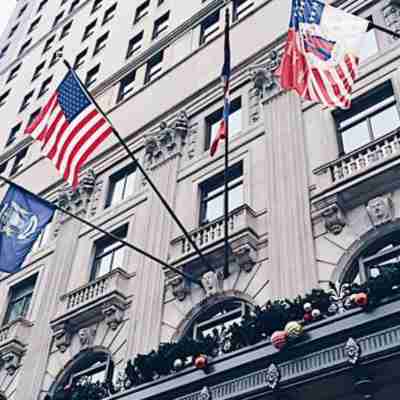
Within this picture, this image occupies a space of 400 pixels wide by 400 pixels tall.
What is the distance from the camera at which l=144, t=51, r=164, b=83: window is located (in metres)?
30.0

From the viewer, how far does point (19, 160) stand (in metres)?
35.1

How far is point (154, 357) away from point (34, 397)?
734 cm

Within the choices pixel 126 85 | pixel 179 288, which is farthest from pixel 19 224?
pixel 126 85

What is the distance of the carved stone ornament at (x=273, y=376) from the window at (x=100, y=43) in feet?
92.3

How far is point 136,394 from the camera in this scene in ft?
46.6

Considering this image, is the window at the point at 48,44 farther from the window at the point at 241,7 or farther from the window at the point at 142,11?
the window at the point at 241,7

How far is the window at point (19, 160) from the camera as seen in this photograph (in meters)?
34.6

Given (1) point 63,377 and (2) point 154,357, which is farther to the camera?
(1) point 63,377

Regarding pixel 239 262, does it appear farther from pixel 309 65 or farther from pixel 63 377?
pixel 63 377

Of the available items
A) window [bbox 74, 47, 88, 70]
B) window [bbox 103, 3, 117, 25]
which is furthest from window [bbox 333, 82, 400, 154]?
window [bbox 103, 3, 117, 25]

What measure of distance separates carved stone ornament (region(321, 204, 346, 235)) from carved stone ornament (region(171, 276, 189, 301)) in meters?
4.48

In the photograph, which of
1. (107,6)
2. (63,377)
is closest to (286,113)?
(63,377)

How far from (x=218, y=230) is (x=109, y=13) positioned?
82.2 feet

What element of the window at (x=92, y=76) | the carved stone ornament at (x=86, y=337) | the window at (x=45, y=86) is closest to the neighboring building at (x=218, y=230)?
the carved stone ornament at (x=86, y=337)
